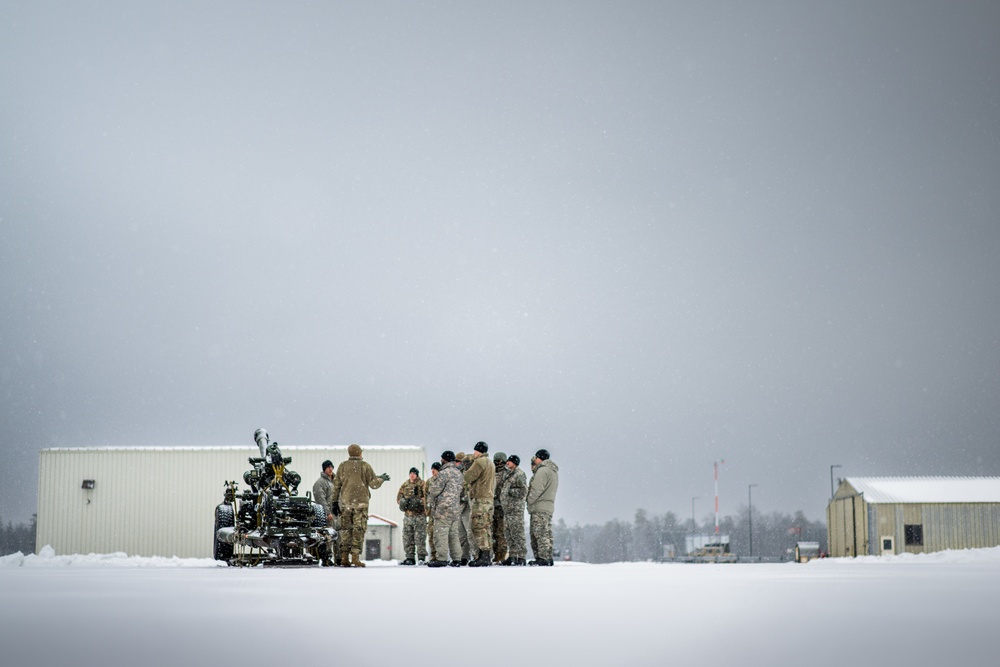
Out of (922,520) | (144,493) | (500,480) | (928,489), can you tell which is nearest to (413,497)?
(500,480)

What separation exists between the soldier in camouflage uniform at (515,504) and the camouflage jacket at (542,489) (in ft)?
1.69

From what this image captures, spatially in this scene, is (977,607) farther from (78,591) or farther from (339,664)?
(78,591)

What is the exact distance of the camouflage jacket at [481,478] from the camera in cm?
1770

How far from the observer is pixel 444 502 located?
58.4ft

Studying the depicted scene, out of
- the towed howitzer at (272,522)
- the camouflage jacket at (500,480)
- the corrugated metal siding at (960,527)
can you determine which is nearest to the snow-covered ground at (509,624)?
the towed howitzer at (272,522)

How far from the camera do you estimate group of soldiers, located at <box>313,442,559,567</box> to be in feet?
58.4

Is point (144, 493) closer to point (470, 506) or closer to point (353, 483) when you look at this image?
point (353, 483)

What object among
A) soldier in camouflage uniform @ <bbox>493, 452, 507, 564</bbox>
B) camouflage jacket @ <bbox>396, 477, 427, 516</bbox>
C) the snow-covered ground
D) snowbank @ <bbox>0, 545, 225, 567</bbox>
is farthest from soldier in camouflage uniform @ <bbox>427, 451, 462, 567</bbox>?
the snow-covered ground

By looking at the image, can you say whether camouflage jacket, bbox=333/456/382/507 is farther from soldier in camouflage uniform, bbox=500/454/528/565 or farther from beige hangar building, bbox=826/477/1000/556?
beige hangar building, bbox=826/477/1000/556

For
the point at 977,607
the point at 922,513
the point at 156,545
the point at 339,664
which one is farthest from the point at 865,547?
the point at 339,664

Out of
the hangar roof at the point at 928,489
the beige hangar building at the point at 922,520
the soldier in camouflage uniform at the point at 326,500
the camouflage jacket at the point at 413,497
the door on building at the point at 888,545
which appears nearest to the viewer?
the soldier in camouflage uniform at the point at 326,500

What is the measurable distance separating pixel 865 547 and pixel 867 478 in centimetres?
471

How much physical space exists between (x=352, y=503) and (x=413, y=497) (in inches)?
69.2

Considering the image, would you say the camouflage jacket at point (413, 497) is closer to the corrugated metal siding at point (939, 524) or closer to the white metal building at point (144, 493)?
the white metal building at point (144, 493)
